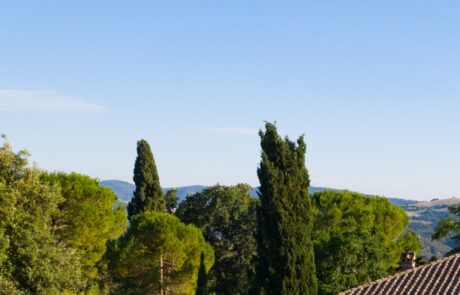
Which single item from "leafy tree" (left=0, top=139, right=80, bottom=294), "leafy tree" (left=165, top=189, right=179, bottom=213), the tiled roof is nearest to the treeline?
"leafy tree" (left=0, top=139, right=80, bottom=294)

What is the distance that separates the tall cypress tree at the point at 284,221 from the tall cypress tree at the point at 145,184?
20.4 m

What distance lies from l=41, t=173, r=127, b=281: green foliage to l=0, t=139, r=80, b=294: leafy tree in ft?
37.2

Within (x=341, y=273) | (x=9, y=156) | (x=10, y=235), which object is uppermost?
(x=9, y=156)

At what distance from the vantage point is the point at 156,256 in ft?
140

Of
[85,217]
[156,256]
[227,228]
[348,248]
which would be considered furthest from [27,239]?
[227,228]

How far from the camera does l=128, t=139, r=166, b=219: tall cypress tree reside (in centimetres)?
5212

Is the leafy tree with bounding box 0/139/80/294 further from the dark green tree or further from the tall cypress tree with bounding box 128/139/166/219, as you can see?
the tall cypress tree with bounding box 128/139/166/219

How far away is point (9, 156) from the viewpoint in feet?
88.2

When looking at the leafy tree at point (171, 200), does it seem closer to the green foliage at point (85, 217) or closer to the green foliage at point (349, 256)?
the green foliage at point (85, 217)

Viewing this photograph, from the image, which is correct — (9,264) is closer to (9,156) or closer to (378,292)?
(9,156)

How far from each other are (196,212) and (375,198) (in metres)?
16.8

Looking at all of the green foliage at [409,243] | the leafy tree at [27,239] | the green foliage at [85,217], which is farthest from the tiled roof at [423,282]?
the green foliage at [409,243]

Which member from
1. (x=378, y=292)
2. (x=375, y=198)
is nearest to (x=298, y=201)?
(x=378, y=292)

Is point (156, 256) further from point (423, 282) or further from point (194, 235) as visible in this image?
point (423, 282)
